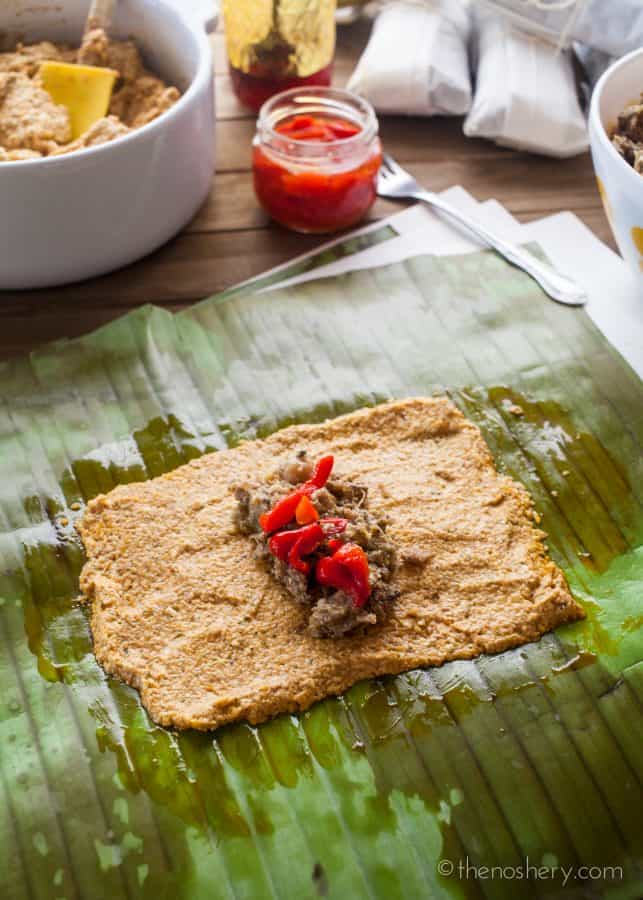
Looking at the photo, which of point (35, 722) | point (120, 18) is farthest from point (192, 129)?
point (35, 722)

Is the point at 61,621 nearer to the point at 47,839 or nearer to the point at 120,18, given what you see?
the point at 47,839

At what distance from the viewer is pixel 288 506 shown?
2324 mm

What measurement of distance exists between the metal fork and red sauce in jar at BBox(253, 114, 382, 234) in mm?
160

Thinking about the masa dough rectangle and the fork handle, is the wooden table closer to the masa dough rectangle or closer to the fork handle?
the fork handle

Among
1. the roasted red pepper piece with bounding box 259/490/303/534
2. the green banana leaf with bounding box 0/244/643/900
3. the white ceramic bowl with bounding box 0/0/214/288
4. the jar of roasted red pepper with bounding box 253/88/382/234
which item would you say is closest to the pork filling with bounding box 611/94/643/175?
the green banana leaf with bounding box 0/244/643/900

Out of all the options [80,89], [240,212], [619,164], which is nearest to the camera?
[619,164]

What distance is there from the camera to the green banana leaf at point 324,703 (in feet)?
6.53

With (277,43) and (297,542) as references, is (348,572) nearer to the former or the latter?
(297,542)

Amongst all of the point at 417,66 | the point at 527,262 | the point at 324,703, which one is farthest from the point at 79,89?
the point at 324,703

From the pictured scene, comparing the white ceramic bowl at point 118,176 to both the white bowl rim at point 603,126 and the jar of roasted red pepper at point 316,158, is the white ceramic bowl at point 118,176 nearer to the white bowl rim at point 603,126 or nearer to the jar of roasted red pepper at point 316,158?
the jar of roasted red pepper at point 316,158

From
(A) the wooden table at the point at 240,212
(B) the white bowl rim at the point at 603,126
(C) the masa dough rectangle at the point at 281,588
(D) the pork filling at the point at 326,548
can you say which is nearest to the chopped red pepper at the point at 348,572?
(D) the pork filling at the point at 326,548

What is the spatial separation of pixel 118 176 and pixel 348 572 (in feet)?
4.55

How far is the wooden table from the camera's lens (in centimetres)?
310

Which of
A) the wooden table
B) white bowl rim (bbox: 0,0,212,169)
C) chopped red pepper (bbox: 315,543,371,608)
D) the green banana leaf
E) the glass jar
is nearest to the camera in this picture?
the green banana leaf
